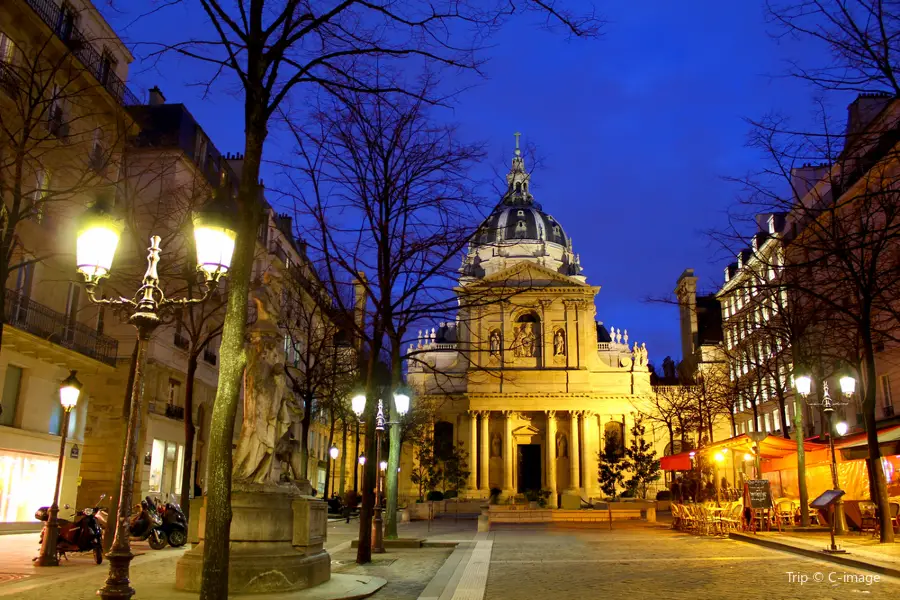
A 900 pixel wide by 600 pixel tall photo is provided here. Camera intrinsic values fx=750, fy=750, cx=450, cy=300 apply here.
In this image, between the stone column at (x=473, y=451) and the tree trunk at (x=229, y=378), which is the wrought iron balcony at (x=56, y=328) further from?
the stone column at (x=473, y=451)

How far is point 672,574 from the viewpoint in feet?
41.5

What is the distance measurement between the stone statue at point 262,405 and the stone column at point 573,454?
171 ft

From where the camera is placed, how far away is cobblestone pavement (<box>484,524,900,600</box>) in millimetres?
10328

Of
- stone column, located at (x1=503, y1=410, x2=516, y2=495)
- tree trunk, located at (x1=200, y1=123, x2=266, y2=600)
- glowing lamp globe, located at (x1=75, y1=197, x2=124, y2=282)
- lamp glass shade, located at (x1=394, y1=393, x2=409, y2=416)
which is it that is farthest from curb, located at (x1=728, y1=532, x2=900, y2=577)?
stone column, located at (x1=503, y1=410, x2=516, y2=495)

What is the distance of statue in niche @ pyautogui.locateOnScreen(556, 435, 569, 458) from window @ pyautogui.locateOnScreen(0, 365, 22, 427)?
4761 cm

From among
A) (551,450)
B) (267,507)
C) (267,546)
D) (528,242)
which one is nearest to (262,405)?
(267,507)

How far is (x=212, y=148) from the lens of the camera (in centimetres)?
3509

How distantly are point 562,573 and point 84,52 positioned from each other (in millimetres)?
21348

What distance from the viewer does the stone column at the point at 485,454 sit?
61031mm

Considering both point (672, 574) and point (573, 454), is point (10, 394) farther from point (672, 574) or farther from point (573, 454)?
point (573, 454)

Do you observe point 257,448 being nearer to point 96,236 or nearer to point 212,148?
point 96,236

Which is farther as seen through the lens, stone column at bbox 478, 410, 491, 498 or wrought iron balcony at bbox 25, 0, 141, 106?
stone column at bbox 478, 410, 491, 498

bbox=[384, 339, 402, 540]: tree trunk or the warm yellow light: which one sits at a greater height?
the warm yellow light

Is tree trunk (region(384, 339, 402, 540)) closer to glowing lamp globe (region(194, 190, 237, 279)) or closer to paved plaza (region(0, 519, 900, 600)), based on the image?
paved plaza (region(0, 519, 900, 600))
